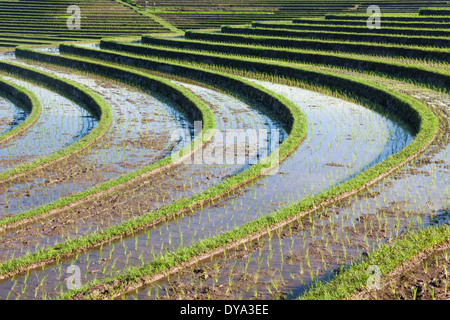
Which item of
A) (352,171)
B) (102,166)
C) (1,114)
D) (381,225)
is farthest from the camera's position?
(1,114)

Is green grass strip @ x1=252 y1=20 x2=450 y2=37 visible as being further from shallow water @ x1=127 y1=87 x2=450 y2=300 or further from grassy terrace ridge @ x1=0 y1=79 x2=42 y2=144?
shallow water @ x1=127 y1=87 x2=450 y2=300

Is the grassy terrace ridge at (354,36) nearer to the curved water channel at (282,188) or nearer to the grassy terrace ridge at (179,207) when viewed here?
the curved water channel at (282,188)

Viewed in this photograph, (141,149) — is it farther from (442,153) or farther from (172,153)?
(442,153)

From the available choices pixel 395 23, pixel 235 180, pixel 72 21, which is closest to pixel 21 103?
pixel 235 180

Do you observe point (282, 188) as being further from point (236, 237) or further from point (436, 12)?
point (436, 12)

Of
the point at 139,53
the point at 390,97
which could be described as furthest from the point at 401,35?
the point at 139,53

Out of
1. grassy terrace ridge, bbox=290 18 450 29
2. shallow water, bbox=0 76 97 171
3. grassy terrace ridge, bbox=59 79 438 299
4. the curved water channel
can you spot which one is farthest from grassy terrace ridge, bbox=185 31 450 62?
shallow water, bbox=0 76 97 171

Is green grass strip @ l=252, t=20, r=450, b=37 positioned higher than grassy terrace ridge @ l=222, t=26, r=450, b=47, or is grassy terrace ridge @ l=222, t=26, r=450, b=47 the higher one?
green grass strip @ l=252, t=20, r=450, b=37
